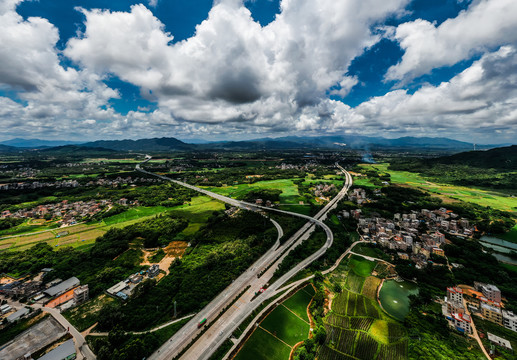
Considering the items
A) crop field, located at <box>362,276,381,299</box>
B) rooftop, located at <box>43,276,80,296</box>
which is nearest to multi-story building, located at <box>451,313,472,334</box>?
crop field, located at <box>362,276,381,299</box>

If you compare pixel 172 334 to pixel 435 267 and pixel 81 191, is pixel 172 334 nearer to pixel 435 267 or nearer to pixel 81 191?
pixel 435 267

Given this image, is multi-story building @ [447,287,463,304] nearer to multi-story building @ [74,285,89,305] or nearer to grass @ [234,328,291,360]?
grass @ [234,328,291,360]

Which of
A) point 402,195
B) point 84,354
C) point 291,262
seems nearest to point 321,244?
point 291,262

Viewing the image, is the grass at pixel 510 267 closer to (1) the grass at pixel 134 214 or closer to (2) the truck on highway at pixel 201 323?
(2) the truck on highway at pixel 201 323

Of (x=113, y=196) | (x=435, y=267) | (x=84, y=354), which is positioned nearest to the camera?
(x=84, y=354)

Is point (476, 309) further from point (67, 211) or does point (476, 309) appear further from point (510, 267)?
point (67, 211)
